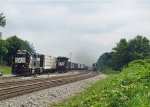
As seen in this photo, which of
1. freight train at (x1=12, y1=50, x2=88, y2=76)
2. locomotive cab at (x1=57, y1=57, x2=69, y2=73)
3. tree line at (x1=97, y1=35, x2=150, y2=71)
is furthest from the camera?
tree line at (x1=97, y1=35, x2=150, y2=71)

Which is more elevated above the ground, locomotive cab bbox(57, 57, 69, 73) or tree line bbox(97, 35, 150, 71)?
tree line bbox(97, 35, 150, 71)

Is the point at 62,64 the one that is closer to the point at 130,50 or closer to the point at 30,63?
the point at 30,63

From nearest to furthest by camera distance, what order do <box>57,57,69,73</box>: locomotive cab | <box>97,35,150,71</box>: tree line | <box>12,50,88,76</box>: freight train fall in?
1. <box>12,50,88,76</box>: freight train
2. <box>57,57,69,73</box>: locomotive cab
3. <box>97,35,150,71</box>: tree line

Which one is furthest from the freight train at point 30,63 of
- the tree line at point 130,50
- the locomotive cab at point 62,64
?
the tree line at point 130,50

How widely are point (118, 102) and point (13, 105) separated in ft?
25.2

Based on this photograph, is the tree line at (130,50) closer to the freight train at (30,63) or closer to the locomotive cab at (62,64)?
the locomotive cab at (62,64)

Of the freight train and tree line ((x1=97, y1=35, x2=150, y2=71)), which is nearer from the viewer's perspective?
the freight train

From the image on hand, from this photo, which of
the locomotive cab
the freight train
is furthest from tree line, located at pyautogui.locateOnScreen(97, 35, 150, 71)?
the freight train

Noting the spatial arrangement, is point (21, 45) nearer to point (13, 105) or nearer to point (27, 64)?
point (27, 64)

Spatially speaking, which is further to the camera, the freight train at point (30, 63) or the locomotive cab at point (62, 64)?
the locomotive cab at point (62, 64)

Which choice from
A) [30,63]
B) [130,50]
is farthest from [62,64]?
[130,50]

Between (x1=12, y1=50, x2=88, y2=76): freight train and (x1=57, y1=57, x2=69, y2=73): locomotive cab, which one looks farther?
(x1=57, y1=57, x2=69, y2=73): locomotive cab

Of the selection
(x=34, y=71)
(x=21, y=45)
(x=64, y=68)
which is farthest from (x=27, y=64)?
(x=21, y=45)

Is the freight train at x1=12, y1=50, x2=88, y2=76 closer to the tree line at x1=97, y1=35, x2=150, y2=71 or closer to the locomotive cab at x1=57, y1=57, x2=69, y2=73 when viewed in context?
the locomotive cab at x1=57, y1=57, x2=69, y2=73
